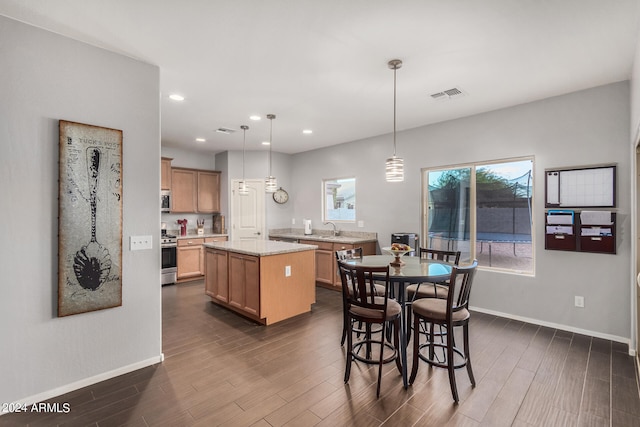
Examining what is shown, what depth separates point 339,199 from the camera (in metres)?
6.23

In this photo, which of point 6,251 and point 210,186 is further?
point 210,186

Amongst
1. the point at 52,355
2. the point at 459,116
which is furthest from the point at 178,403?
the point at 459,116

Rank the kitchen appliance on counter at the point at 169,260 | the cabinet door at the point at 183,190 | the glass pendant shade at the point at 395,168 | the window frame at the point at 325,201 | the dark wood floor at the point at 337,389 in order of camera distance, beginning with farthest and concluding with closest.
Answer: the cabinet door at the point at 183,190 < the window frame at the point at 325,201 < the kitchen appliance on counter at the point at 169,260 < the glass pendant shade at the point at 395,168 < the dark wood floor at the point at 337,389

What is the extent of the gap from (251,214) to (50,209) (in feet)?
14.6

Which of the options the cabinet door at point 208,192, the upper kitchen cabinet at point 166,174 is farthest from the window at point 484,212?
the upper kitchen cabinet at point 166,174

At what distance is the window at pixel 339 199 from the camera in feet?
19.6

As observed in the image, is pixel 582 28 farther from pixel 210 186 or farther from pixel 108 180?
pixel 210 186

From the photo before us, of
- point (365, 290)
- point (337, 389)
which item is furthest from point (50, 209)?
point (337, 389)

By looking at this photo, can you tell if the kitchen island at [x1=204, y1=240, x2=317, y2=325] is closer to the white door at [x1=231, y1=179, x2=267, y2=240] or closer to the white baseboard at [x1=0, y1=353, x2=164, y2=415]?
the white baseboard at [x1=0, y1=353, x2=164, y2=415]

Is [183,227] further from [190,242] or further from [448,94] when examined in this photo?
[448,94]

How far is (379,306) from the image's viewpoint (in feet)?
7.75

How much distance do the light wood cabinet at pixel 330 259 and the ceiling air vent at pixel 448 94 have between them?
8.45ft

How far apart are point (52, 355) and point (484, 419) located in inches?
123

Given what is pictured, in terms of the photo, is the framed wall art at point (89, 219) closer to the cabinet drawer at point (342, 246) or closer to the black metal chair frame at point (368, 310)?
the black metal chair frame at point (368, 310)
